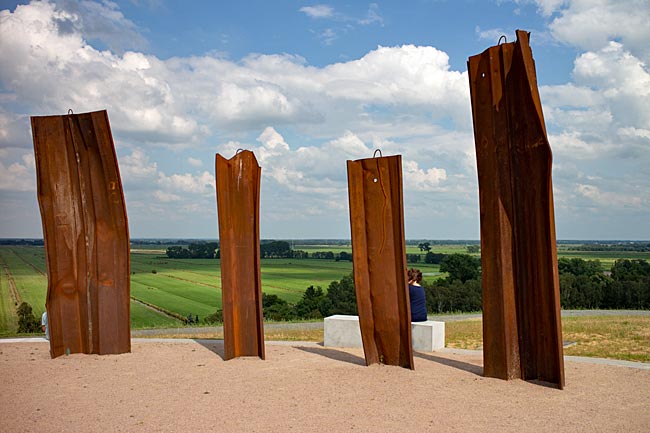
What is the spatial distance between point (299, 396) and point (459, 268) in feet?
102

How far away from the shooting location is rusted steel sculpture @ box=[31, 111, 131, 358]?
9.59 metres

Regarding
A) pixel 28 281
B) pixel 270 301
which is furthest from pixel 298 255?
pixel 270 301

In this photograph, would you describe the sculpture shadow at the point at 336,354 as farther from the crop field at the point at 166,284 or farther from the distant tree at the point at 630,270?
the distant tree at the point at 630,270

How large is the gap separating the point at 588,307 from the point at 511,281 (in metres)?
25.9

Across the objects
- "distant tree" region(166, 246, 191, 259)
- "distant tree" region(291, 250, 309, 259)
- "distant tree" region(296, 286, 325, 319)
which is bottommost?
"distant tree" region(296, 286, 325, 319)

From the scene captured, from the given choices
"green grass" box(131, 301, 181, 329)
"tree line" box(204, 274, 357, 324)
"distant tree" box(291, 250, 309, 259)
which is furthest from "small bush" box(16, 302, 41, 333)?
"distant tree" box(291, 250, 309, 259)

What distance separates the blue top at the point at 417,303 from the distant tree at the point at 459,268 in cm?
2607

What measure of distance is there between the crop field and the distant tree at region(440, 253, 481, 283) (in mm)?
3467

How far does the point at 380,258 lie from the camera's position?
8.94 metres

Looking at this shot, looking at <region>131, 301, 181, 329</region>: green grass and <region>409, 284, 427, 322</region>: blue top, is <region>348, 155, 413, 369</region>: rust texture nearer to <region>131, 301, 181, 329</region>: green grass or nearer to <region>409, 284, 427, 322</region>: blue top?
<region>409, 284, 427, 322</region>: blue top

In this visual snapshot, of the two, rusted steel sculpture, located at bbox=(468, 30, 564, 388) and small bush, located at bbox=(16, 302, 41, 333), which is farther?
small bush, located at bbox=(16, 302, 41, 333)

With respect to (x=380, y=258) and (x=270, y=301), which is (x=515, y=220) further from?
(x=270, y=301)

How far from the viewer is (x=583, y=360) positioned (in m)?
9.31

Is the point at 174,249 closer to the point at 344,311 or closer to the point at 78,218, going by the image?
the point at 344,311
